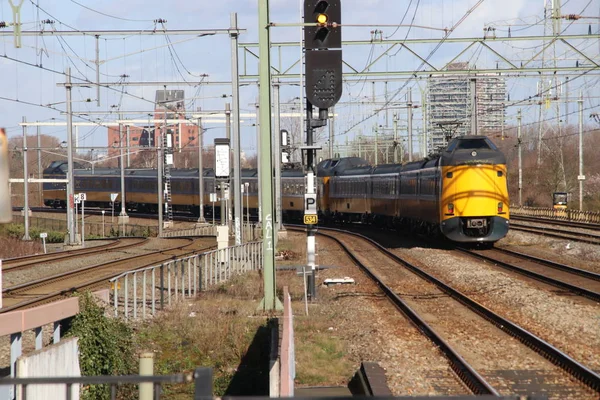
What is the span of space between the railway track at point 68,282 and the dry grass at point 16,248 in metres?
10.5

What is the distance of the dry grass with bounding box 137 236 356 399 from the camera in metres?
12.2

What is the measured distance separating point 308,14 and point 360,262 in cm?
1100

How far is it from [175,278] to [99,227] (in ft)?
154

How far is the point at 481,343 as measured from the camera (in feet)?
43.3

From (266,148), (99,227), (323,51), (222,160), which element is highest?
(323,51)

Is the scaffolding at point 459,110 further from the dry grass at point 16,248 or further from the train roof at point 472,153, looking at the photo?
the dry grass at point 16,248

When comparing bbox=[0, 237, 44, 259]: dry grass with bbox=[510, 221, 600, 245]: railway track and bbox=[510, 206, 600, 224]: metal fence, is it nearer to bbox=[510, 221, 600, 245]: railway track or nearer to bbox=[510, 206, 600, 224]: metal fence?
bbox=[510, 221, 600, 245]: railway track

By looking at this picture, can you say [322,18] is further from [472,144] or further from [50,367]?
[472,144]

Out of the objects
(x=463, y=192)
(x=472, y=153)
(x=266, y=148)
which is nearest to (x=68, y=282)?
(x=266, y=148)

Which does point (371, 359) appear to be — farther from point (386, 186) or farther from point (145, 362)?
point (386, 186)

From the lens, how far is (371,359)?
12148 mm

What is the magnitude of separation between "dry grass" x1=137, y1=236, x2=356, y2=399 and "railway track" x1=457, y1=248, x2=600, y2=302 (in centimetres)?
530

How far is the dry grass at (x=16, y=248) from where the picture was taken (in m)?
39.3

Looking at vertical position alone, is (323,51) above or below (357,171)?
above
